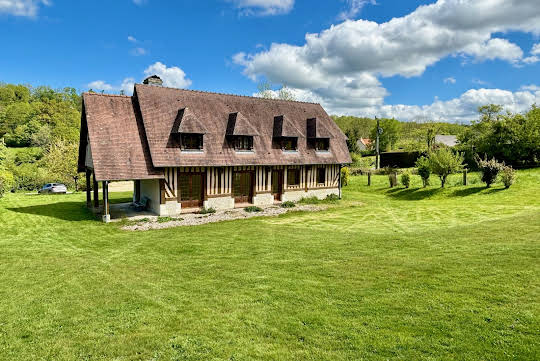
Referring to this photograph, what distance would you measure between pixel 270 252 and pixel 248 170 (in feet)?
30.1

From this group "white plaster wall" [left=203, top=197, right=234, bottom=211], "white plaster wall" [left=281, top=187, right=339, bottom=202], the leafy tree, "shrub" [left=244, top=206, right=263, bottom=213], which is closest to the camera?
"white plaster wall" [left=203, top=197, right=234, bottom=211]

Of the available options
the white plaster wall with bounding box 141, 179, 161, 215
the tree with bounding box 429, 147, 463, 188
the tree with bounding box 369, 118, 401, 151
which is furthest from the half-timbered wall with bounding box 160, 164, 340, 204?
the tree with bounding box 369, 118, 401, 151

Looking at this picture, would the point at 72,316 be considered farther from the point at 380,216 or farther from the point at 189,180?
the point at 380,216

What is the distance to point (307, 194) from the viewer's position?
20.8m

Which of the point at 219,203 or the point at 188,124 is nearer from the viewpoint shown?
the point at 188,124

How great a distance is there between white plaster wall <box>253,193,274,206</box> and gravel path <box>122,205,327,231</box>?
2.38ft

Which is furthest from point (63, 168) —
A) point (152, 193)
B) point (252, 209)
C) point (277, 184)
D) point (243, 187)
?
point (252, 209)

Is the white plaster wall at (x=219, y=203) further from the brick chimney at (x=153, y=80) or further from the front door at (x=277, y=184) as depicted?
the brick chimney at (x=153, y=80)

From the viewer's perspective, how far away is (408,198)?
22.0 metres

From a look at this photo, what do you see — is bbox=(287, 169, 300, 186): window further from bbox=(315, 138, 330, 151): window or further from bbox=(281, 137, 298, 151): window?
bbox=(315, 138, 330, 151): window

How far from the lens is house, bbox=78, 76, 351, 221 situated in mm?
15281

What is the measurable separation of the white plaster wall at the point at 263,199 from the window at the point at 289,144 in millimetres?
3048

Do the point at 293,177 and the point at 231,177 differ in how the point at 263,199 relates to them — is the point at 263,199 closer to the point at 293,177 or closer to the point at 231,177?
the point at 231,177

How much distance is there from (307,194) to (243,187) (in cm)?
451
